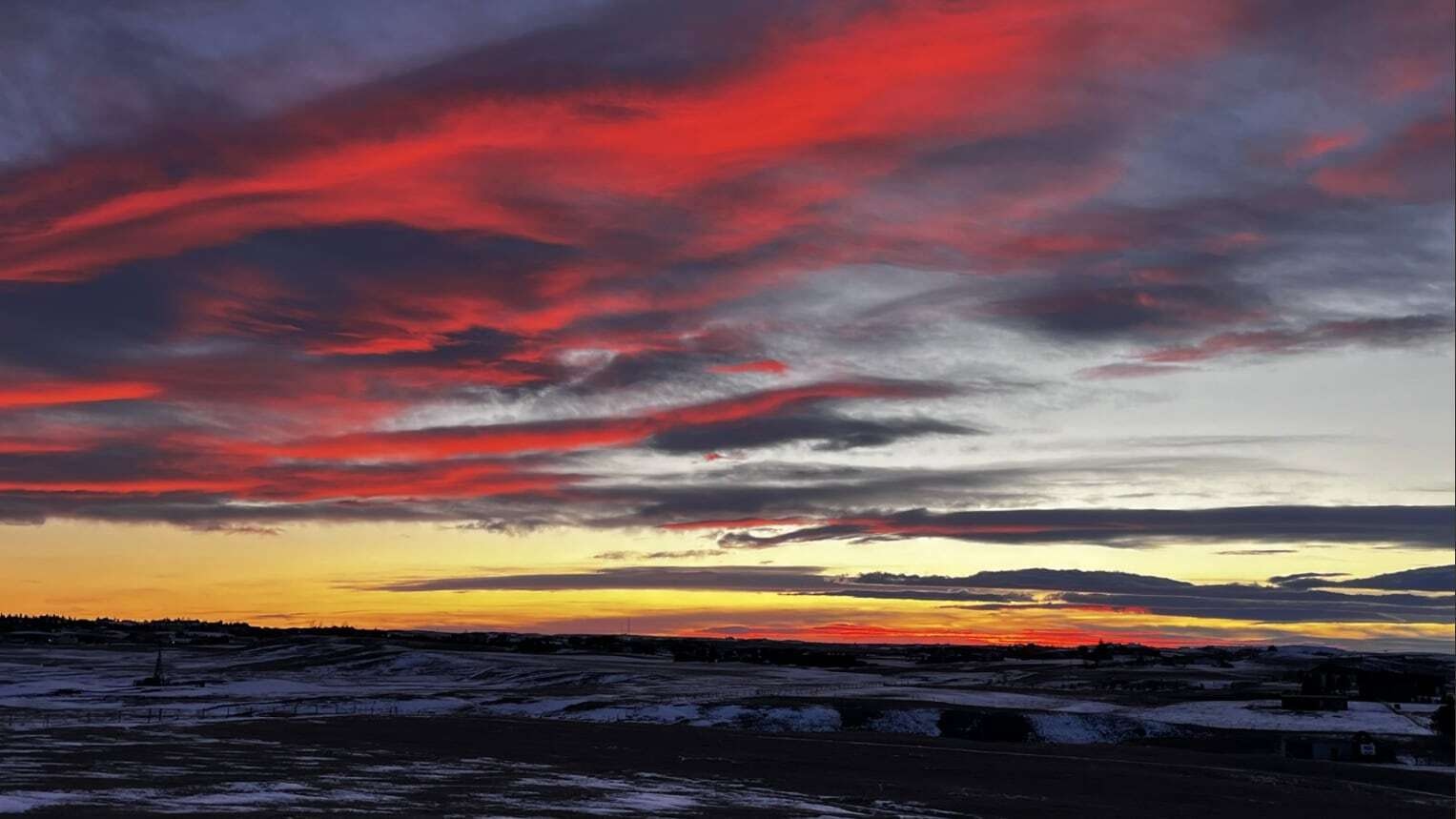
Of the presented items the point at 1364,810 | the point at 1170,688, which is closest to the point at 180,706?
the point at 1364,810

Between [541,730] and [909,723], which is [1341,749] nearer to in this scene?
[909,723]

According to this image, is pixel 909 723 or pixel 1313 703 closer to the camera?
pixel 909 723

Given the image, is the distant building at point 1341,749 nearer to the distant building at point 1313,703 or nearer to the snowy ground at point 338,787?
the distant building at point 1313,703

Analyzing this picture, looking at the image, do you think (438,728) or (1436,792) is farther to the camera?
(438,728)

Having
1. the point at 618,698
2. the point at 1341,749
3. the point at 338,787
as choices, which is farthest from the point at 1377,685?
the point at 338,787

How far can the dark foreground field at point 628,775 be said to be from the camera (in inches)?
1812

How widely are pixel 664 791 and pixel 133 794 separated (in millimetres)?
18937

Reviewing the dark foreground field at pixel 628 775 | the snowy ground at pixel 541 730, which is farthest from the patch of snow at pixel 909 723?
the dark foreground field at pixel 628 775

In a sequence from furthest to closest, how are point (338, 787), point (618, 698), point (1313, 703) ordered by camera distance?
point (618, 698), point (1313, 703), point (338, 787)

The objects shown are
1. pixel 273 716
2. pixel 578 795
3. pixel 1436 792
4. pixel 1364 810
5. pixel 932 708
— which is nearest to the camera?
pixel 578 795

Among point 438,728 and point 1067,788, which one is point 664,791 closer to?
point 1067,788

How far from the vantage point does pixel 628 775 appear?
5878cm

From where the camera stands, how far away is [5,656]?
185 meters

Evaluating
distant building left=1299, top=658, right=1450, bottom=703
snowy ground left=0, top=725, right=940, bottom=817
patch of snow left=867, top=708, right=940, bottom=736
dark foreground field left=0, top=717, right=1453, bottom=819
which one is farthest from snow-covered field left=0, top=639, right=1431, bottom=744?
snowy ground left=0, top=725, right=940, bottom=817
